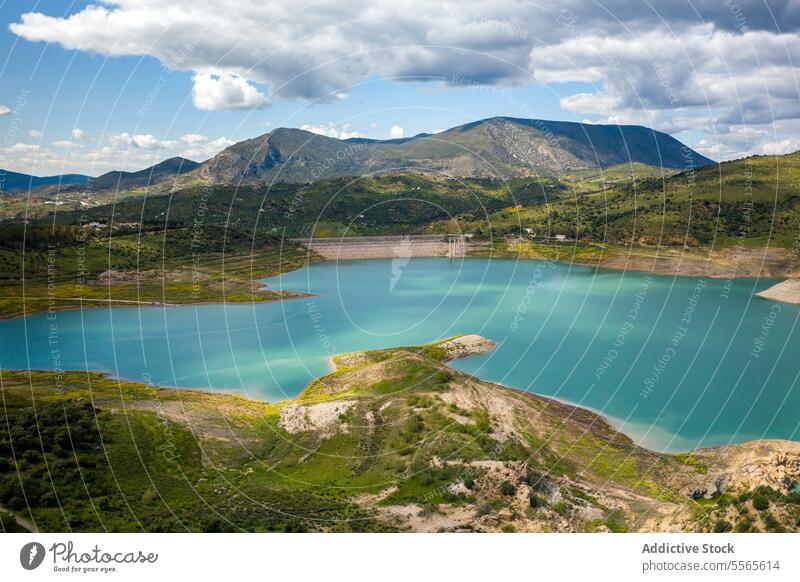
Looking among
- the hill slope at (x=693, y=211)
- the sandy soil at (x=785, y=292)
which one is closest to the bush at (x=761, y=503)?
the sandy soil at (x=785, y=292)

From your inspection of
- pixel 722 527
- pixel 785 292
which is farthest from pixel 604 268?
pixel 722 527

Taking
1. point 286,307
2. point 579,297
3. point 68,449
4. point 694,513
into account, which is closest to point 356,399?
point 68,449

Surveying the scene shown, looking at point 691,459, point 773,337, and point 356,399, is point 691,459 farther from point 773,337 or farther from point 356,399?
point 773,337

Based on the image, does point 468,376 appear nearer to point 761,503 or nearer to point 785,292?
point 761,503

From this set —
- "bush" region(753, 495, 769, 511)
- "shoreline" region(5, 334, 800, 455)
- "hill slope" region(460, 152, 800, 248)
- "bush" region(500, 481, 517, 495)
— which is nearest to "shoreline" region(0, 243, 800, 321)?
"hill slope" region(460, 152, 800, 248)

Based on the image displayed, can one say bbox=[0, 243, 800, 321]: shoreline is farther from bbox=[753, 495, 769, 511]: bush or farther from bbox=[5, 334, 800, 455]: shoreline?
bbox=[753, 495, 769, 511]: bush
